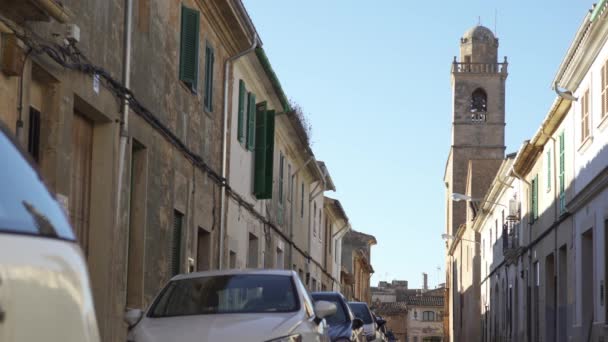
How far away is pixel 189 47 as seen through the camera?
56.5 feet

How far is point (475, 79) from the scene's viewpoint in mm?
89062

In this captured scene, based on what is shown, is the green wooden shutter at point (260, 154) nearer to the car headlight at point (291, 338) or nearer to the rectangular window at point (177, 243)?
the rectangular window at point (177, 243)

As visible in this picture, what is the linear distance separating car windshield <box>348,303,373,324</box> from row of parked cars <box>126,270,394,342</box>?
11.8m

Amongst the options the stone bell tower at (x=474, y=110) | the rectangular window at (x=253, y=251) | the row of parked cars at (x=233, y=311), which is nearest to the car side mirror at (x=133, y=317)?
the row of parked cars at (x=233, y=311)

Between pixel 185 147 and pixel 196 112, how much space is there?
3.79ft

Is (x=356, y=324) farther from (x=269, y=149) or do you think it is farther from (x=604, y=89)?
(x=269, y=149)

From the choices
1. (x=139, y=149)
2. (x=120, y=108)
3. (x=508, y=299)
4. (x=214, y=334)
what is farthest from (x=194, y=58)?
(x=508, y=299)

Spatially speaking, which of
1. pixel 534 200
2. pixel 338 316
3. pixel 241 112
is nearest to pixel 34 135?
pixel 338 316

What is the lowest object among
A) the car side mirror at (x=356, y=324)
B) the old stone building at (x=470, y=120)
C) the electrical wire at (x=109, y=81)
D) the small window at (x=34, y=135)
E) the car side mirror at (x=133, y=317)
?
the car side mirror at (x=356, y=324)

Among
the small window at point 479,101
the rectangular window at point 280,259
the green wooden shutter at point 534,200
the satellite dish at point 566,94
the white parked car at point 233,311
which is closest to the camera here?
the white parked car at point 233,311

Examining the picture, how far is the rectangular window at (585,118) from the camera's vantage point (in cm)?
2294

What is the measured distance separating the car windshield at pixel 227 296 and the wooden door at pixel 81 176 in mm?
2158

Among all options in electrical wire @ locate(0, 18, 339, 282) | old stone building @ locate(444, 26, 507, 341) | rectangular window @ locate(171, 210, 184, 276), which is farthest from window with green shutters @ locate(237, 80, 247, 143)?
old stone building @ locate(444, 26, 507, 341)

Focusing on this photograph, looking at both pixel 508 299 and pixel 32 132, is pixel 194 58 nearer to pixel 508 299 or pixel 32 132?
pixel 32 132
